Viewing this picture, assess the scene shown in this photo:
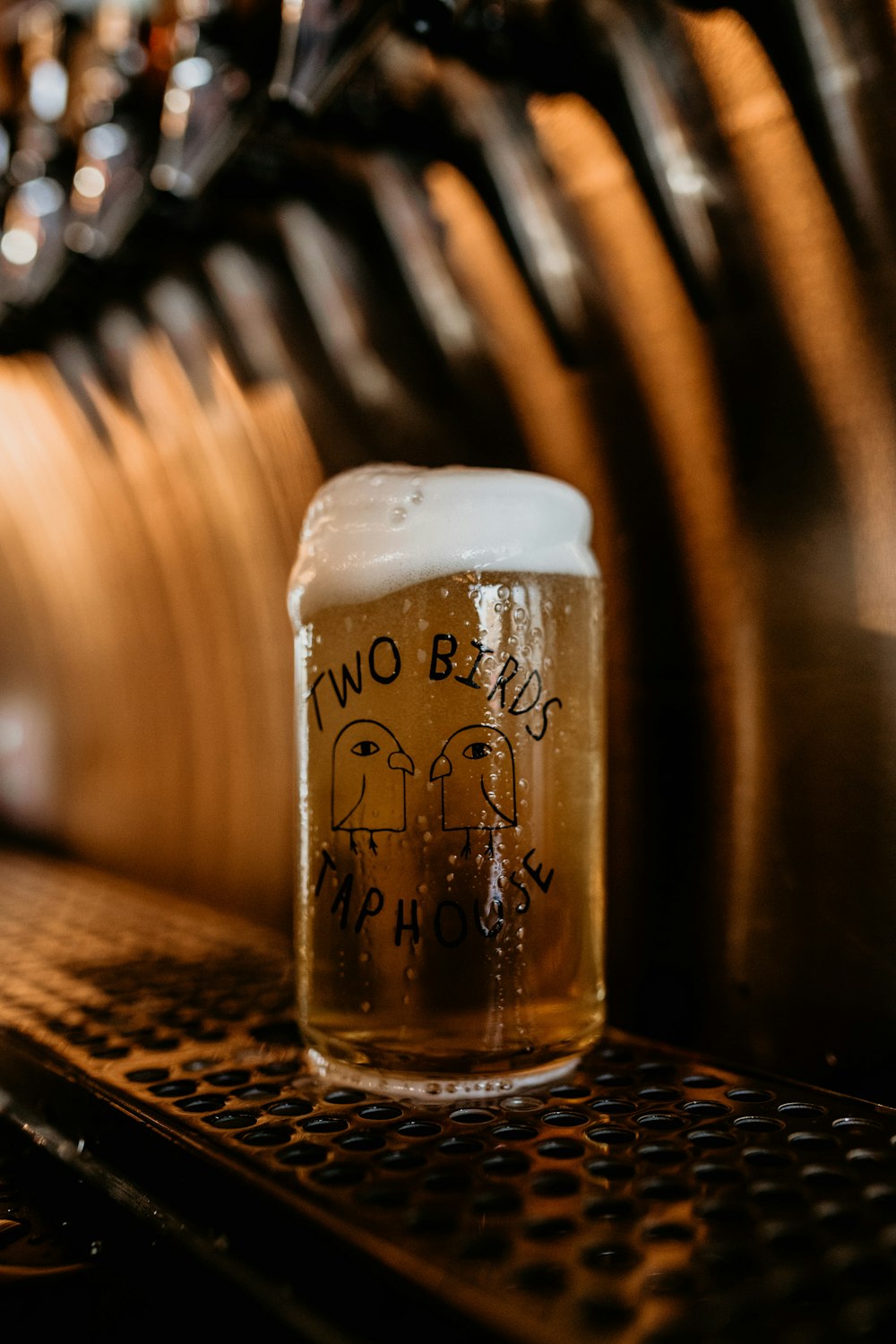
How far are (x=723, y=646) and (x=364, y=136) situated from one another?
1.90 feet

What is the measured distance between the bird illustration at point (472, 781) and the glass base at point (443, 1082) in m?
0.15

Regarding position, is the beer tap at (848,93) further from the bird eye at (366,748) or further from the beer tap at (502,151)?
the bird eye at (366,748)

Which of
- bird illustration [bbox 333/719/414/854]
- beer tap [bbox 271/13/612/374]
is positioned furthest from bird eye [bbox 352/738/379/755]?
beer tap [bbox 271/13/612/374]

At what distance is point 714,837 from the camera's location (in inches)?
35.8

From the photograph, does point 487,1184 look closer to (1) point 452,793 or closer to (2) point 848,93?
(1) point 452,793

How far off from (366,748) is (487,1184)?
Answer: 0.30 m

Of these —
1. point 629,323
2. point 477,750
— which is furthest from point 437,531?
point 629,323

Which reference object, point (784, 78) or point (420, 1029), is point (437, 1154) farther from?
point (784, 78)

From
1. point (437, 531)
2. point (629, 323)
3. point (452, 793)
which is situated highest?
point (629, 323)

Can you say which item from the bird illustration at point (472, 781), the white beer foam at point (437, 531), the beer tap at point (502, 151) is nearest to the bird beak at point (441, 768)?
the bird illustration at point (472, 781)

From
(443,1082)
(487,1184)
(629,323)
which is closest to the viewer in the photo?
(487,1184)

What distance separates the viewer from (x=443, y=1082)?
0.74 m

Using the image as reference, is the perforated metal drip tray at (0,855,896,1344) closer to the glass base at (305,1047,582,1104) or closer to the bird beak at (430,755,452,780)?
the glass base at (305,1047,582,1104)

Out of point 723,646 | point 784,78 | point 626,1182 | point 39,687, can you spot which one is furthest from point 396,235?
point 39,687
